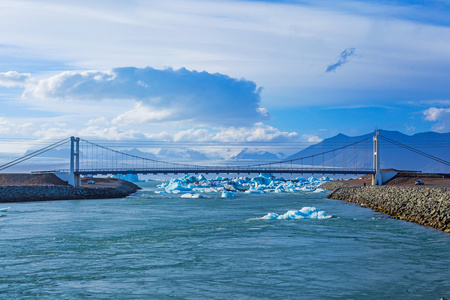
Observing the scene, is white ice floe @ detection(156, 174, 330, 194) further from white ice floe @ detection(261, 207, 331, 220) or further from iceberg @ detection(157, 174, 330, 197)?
white ice floe @ detection(261, 207, 331, 220)

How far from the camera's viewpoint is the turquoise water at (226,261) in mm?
11664

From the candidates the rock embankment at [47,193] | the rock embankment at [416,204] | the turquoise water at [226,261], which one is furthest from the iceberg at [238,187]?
the turquoise water at [226,261]

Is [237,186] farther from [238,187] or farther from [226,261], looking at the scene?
[226,261]

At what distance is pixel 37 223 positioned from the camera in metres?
26.1

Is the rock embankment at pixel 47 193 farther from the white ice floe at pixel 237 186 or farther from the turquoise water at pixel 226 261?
the turquoise water at pixel 226 261

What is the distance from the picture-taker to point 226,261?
1514cm

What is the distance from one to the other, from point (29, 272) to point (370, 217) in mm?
21120

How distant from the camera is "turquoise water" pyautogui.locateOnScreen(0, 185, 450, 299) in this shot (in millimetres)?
11664

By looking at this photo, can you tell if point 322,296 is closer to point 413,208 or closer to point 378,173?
point 413,208

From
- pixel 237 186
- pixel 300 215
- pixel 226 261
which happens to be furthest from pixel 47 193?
pixel 237 186

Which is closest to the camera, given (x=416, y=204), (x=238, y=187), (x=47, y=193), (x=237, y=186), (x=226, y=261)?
(x=226, y=261)

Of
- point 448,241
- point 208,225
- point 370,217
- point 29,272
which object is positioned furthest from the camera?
point 370,217

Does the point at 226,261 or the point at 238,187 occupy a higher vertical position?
the point at 226,261

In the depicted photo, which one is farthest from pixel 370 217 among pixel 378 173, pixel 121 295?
pixel 378 173
